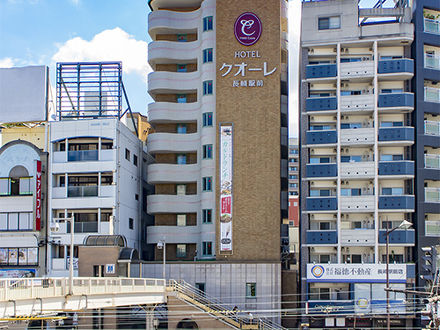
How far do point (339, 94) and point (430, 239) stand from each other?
1730 centimetres

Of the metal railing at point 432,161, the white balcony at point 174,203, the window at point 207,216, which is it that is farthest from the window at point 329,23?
the white balcony at point 174,203

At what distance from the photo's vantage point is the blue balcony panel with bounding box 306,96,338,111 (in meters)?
68.2

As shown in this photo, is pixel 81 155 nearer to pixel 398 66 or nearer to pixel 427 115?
pixel 398 66

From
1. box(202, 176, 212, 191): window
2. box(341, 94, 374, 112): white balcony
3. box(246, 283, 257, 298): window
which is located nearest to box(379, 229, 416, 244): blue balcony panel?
box(341, 94, 374, 112): white balcony

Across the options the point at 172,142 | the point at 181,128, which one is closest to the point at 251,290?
the point at 172,142

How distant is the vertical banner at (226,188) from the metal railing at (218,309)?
17.5 feet

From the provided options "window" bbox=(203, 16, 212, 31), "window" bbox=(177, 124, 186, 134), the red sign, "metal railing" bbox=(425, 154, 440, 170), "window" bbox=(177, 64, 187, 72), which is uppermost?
"window" bbox=(203, 16, 212, 31)

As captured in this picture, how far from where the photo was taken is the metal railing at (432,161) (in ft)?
219

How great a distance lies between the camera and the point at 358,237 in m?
66.1

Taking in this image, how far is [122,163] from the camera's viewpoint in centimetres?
6969

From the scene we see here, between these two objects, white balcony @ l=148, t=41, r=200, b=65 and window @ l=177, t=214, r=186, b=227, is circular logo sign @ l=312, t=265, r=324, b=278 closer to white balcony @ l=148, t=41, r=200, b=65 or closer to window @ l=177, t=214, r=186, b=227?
window @ l=177, t=214, r=186, b=227

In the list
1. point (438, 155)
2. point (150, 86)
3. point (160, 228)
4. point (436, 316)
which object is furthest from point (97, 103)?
point (436, 316)

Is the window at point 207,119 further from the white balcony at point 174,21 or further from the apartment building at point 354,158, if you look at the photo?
the white balcony at point 174,21

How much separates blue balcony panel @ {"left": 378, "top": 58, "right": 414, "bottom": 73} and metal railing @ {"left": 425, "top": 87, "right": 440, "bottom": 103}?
281 centimetres
